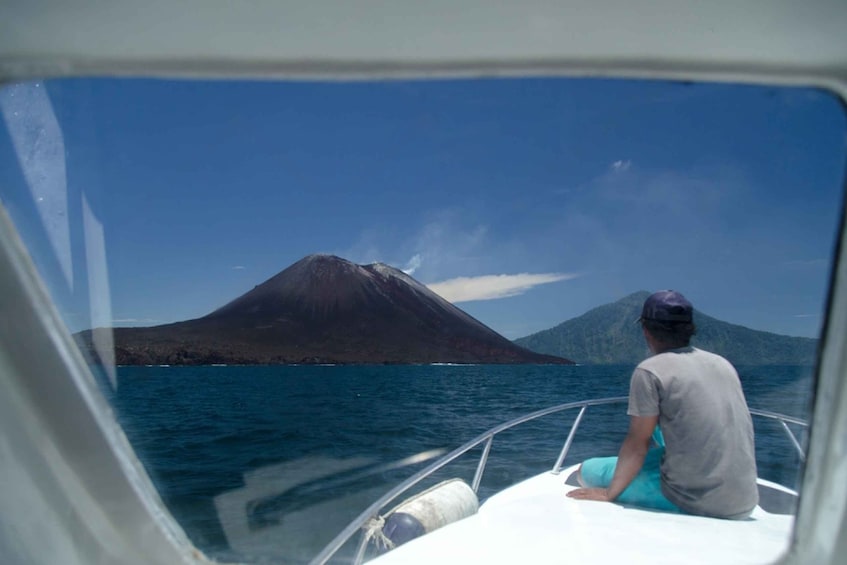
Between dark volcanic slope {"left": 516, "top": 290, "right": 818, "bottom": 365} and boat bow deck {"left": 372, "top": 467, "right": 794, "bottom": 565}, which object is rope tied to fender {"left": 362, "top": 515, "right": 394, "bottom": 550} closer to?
boat bow deck {"left": 372, "top": 467, "right": 794, "bottom": 565}

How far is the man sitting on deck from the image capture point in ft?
5.68

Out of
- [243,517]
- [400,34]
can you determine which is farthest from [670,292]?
[243,517]

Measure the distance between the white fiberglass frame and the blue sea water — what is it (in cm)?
13

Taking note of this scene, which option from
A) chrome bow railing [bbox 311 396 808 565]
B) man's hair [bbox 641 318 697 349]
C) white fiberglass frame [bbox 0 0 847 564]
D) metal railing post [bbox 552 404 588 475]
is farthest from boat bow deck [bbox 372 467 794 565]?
metal railing post [bbox 552 404 588 475]

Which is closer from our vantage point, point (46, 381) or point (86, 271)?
point (46, 381)

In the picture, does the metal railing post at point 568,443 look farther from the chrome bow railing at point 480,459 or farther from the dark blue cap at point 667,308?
the dark blue cap at point 667,308

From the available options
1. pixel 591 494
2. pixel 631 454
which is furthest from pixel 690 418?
pixel 591 494

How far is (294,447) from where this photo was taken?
3.07 meters

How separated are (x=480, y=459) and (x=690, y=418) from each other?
1.04 m

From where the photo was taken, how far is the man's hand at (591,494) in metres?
2.07

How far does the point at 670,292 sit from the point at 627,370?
332 millimetres

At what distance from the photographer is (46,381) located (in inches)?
49.7

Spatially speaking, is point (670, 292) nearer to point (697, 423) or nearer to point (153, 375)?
point (697, 423)

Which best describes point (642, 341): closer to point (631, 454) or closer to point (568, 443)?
point (631, 454)
